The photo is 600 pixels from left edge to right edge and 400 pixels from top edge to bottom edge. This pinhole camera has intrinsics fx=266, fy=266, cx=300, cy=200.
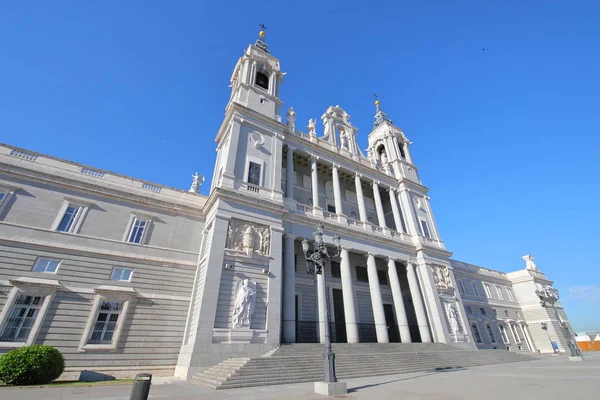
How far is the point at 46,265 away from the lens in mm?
12477

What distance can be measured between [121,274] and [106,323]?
2.33m

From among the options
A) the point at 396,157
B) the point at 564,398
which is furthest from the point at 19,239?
the point at 396,157

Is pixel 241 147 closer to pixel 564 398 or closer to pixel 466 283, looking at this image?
pixel 564 398

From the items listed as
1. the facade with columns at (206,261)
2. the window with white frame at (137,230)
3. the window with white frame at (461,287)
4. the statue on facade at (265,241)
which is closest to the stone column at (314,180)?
the facade with columns at (206,261)

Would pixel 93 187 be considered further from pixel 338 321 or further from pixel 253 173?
pixel 338 321

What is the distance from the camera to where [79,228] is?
45.3ft

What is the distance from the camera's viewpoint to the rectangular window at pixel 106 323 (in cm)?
1220

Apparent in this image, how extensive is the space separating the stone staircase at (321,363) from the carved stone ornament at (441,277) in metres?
5.43

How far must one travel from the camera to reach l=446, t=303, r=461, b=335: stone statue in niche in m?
20.5

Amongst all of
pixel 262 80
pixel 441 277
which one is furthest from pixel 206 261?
pixel 441 277

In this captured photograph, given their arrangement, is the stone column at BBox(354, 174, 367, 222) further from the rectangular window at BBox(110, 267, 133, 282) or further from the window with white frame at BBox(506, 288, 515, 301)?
the window with white frame at BBox(506, 288, 515, 301)

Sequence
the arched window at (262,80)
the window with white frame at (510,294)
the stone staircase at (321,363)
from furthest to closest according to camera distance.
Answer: the window with white frame at (510,294) → the arched window at (262,80) → the stone staircase at (321,363)

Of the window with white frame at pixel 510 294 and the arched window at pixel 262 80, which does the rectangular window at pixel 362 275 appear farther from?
the window with white frame at pixel 510 294

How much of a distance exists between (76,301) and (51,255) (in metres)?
2.57
